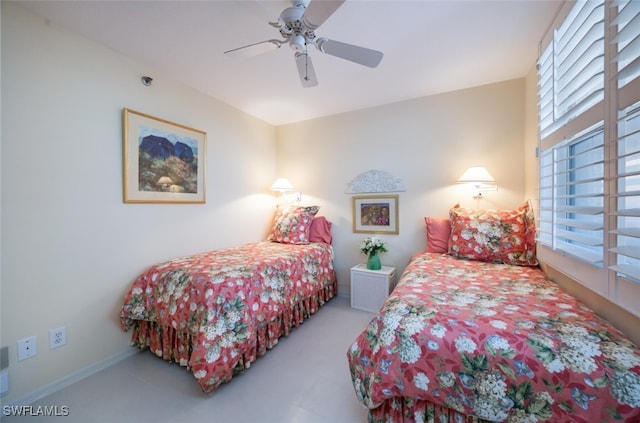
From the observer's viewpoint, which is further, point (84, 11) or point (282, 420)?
point (84, 11)

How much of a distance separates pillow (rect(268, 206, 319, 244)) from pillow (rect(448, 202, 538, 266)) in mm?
1615

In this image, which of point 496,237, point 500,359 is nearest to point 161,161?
point 500,359

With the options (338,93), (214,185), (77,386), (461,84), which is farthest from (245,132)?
(77,386)

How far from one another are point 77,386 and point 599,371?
2.76m

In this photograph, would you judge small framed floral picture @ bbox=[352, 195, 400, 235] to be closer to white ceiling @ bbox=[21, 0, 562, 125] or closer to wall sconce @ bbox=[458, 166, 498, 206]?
wall sconce @ bbox=[458, 166, 498, 206]

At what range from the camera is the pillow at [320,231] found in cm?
313

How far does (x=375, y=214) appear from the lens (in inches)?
119

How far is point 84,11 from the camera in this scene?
153 centimetres

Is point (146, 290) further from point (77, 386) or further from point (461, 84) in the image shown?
point (461, 84)

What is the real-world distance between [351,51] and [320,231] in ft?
6.93

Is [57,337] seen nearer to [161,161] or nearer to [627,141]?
[161,161]

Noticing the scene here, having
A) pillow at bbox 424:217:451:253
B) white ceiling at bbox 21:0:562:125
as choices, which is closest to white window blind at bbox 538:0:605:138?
white ceiling at bbox 21:0:562:125

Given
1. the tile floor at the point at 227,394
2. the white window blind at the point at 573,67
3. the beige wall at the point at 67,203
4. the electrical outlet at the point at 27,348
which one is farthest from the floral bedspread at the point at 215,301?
the white window blind at the point at 573,67

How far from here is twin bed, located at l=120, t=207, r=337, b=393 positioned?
151cm
